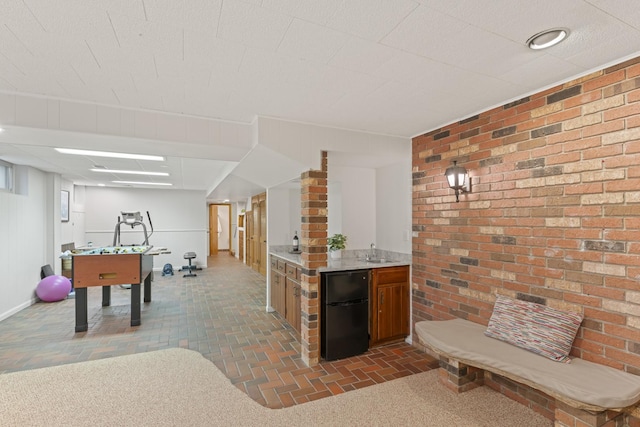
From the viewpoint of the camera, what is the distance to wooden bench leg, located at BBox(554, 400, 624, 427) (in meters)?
1.76

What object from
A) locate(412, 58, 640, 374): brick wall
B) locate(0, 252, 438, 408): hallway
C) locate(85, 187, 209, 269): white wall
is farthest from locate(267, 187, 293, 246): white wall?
locate(85, 187, 209, 269): white wall

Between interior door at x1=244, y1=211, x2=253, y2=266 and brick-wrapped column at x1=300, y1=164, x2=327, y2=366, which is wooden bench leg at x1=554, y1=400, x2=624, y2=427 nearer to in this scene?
brick-wrapped column at x1=300, y1=164, x2=327, y2=366

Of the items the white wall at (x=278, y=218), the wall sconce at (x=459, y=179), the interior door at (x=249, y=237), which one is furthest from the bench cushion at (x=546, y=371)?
the interior door at (x=249, y=237)

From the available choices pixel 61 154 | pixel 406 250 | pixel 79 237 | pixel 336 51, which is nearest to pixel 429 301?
pixel 406 250

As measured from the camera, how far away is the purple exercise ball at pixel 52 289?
522 centimetres

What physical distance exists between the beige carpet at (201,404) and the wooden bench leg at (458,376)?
55 millimetres

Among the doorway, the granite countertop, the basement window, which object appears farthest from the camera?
the doorway

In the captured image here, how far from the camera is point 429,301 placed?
3336mm

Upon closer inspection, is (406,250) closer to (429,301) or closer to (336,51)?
(429,301)

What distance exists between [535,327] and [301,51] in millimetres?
2459

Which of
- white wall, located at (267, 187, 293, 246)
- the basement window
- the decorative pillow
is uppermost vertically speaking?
the basement window

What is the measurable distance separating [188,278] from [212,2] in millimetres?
7250

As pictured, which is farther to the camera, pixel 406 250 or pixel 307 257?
pixel 406 250

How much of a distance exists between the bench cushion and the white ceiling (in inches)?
75.6
